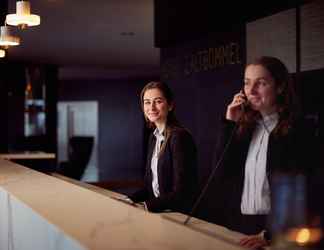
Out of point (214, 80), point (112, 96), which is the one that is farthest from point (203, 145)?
point (112, 96)

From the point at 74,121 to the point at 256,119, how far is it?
13.6 metres

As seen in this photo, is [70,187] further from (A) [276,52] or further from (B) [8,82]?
(B) [8,82]

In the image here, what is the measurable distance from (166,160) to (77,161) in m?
6.85

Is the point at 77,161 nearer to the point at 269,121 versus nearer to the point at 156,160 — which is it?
the point at 156,160

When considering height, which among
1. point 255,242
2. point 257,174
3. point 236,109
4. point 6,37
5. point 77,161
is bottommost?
point 77,161

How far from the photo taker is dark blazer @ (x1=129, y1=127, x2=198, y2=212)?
199cm

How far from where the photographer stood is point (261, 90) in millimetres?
1971

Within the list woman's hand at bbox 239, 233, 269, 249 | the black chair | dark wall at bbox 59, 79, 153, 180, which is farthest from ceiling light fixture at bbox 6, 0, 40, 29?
dark wall at bbox 59, 79, 153, 180

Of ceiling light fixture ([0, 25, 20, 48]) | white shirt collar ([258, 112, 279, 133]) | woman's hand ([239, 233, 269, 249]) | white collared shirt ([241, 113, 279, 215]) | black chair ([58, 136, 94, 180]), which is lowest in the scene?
black chair ([58, 136, 94, 180])

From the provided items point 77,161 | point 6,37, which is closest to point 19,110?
point 77,161

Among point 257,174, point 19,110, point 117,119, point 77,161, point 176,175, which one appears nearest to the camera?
point 257,174

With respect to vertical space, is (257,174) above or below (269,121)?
below

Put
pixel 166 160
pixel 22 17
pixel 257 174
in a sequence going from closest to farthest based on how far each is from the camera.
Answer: pixel 257 174
pixel 166 160
pixel 22 17

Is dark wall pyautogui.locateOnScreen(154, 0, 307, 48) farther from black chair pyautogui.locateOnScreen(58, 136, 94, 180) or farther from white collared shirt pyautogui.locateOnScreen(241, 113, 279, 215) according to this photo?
black chair pyautogui.locateOnScreen(58, 136, 94, 180)
